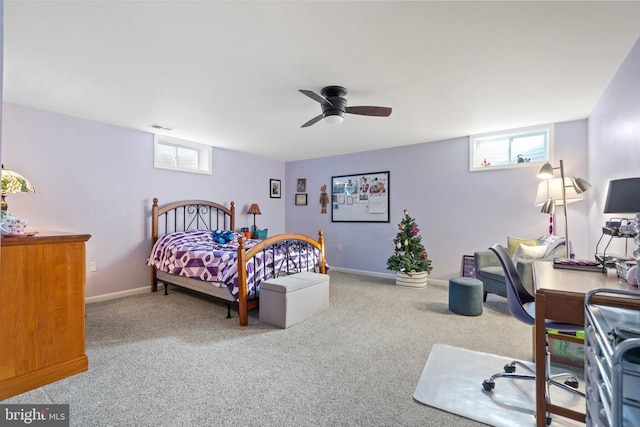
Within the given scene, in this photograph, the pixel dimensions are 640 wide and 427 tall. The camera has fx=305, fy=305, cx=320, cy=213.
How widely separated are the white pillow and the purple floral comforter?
249 centimetres

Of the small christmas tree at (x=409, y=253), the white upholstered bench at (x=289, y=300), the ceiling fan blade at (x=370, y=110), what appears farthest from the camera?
the small christmas tree at (x=409, y=253)

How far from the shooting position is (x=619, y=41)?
2.14 m

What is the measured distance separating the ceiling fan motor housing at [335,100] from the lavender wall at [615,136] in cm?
216

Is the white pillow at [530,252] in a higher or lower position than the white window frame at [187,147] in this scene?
lower

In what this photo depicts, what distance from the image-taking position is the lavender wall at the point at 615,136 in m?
2.20

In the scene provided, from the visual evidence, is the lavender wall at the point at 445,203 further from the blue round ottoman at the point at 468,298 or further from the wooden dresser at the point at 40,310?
the wooden dresser at the point at 40,310

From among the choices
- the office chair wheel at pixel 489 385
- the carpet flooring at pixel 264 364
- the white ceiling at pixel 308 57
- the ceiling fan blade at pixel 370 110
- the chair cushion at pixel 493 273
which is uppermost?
the white ceiling at pixel 308 57

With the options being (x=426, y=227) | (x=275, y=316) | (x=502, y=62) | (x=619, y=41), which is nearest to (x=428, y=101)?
(x=502, y=62)

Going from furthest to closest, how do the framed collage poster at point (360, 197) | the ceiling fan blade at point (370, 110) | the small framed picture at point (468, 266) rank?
Answer: the framed collage poster at point (360, 197) < the small framed picture at point (468, 266) < the ceiling fan blade at point (370, 110)

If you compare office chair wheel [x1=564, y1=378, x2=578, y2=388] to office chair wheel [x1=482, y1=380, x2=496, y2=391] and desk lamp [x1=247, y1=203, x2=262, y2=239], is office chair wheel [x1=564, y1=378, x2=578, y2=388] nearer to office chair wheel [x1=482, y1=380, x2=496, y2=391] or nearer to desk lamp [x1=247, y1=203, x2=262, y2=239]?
office chair wheel [x1=482, y1=380, x2=496, y2=391]

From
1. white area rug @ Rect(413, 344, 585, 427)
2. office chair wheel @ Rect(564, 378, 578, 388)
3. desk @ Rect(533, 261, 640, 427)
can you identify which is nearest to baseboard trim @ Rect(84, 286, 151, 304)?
white area rug @ Rect(413, 344, 585, 427)

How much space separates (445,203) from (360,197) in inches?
61.1

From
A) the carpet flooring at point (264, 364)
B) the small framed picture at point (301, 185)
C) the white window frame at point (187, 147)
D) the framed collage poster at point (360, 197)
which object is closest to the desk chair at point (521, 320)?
the carpet flooring at point (264, 364)

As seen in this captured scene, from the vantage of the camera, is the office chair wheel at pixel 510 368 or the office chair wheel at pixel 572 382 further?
the office chair wheel at pixel 510 368
